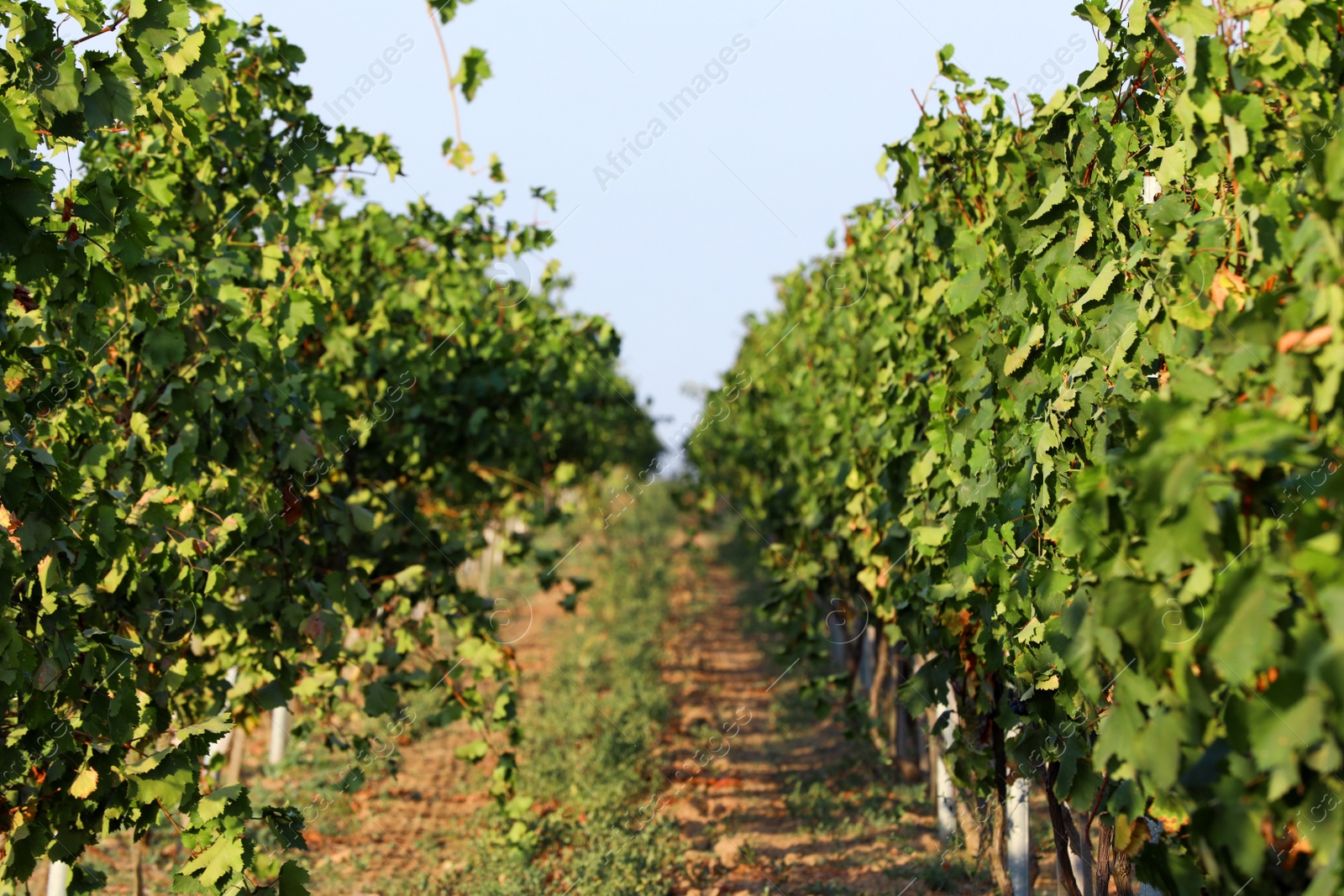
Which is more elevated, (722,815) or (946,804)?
(722,815)

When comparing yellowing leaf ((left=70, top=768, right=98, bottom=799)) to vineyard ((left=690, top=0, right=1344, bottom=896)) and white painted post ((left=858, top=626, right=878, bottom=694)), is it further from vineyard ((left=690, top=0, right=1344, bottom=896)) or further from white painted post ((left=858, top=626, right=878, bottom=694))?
white painted post ((left=858, top=626, right=878, bottom=694))

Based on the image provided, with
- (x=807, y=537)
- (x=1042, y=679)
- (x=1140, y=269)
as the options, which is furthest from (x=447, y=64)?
(x=807, y=537)

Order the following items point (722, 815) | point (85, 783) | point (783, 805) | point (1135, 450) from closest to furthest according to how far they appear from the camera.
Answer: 1. point (1135, 450)
2. point (85, 783)
3. point (722, 815)
4. point (783, 805)

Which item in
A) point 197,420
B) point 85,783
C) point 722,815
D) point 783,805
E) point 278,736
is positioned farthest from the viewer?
point 278,736

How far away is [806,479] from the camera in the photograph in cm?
864

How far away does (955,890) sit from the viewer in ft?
18.4

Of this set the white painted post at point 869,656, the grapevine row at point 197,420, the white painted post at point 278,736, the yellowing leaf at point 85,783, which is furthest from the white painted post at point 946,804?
the white painted post at point 278,736

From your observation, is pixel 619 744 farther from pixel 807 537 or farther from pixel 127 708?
pixel 127 708

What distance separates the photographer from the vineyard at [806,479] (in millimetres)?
1901

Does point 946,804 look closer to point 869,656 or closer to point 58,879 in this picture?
point 869,656

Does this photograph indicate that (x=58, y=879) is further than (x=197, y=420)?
Yes

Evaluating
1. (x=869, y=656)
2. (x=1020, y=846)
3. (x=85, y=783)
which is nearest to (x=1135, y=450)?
(x=85, y=783)

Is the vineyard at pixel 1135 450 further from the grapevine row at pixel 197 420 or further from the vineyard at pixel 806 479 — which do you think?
the grapevine row at pixel 197 420

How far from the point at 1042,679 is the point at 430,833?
18.3 feet
